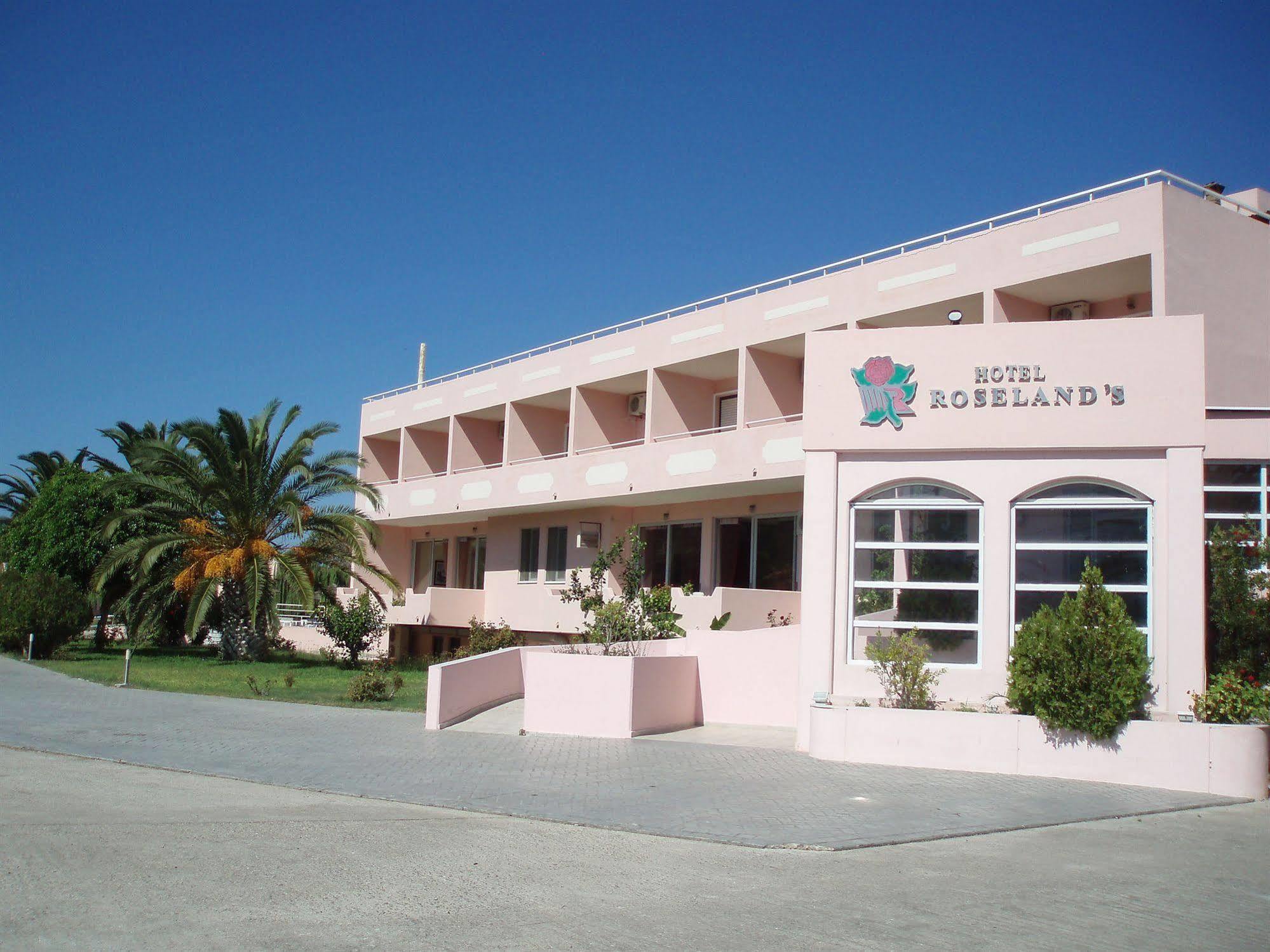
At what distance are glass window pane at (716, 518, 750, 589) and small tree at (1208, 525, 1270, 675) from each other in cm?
1221

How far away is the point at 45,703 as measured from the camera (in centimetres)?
1942

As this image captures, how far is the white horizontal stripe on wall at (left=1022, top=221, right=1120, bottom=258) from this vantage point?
1972 cm

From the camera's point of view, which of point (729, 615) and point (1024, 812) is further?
point (729, 615)

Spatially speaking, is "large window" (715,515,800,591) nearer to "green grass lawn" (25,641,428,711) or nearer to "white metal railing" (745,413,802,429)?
"white metal railing" (745,413,802,429)

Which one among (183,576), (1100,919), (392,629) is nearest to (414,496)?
(392,629)

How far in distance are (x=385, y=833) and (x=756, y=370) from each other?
17730mm

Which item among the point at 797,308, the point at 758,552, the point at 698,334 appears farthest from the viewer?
the point at 698,334

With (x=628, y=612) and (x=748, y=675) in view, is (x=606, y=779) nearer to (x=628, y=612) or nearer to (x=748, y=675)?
(x=748, y=675)

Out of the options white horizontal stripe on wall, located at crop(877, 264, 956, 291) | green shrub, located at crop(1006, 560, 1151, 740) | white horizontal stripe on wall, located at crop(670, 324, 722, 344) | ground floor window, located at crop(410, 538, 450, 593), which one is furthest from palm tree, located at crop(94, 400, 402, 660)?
green shrub, located at crop(1006, 560, 1151, 740)

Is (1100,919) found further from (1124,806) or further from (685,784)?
(685,784)

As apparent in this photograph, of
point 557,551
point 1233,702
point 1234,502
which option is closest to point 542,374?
point 557,551

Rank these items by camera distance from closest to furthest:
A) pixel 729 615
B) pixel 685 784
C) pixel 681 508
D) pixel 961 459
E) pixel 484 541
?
Result: pixel 685 784 → pixel 961 459 → pixel 729 615 → pixel 681 508 → pixel 484 541

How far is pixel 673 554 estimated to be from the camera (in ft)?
94.0

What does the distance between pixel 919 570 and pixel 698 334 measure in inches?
519
